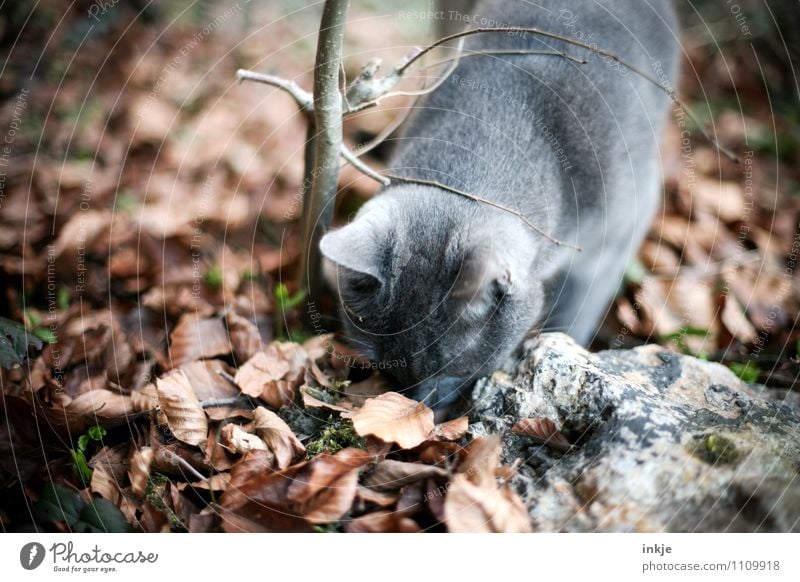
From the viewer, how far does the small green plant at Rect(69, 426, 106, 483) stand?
1922mm

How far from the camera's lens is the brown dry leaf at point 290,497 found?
5.69 ft

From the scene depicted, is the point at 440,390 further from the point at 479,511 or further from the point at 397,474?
the point at 479,511

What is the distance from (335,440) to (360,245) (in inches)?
25.7

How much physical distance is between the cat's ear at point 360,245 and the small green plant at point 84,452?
95 centimetres

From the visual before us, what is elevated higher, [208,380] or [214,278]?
[214,278]

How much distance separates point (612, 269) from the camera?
12.0ft

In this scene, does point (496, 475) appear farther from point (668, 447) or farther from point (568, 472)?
point (668, 447)

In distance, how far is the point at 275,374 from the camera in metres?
2.34

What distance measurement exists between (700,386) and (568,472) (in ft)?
2.29

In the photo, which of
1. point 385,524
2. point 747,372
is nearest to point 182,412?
point 385,524

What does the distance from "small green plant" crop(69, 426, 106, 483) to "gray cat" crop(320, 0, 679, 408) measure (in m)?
0.95

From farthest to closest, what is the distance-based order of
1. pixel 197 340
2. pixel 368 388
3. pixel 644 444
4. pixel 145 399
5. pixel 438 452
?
pixel 197 340 < pixel 368 388 < pixel 145 399 < pixel 438 452 < pixel 644 444
